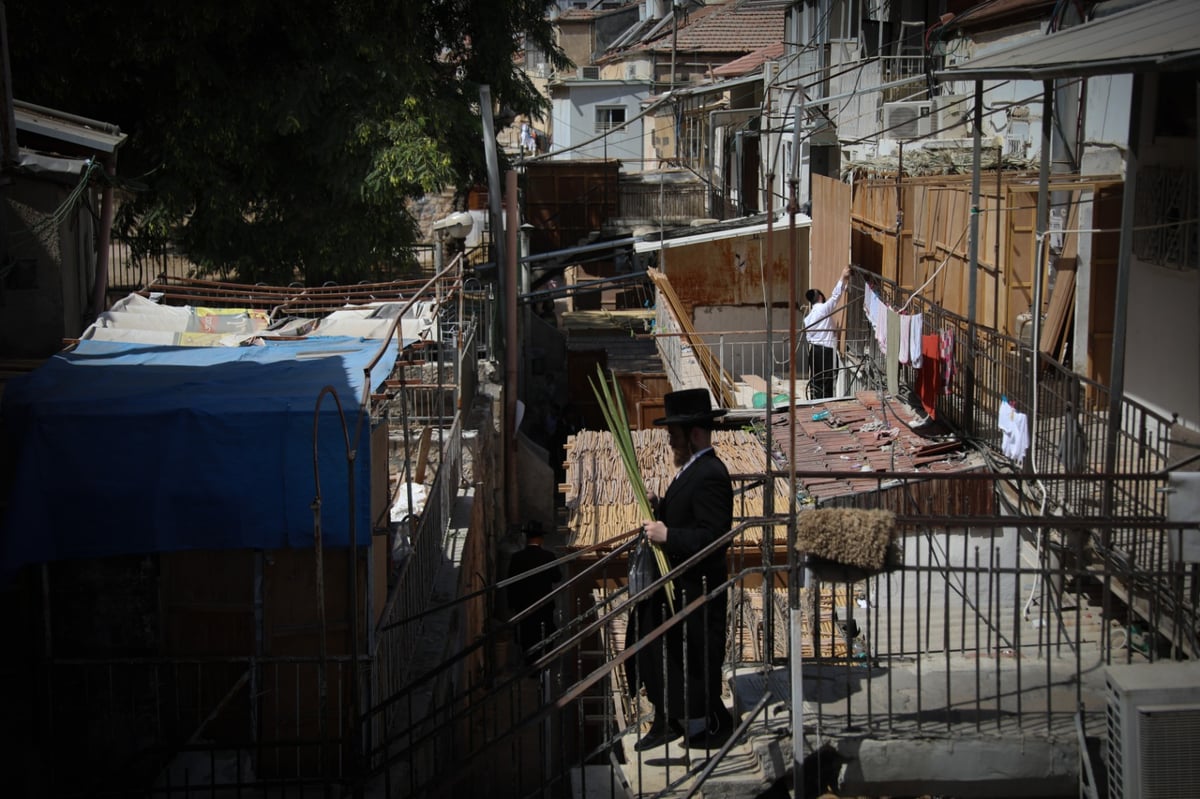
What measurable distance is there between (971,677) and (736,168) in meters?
27.1

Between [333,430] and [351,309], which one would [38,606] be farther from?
[351,309]

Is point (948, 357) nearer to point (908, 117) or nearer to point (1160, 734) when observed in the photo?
point (908, 117)

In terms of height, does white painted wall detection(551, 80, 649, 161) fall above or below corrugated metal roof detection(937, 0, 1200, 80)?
above

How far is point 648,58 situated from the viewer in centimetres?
4212

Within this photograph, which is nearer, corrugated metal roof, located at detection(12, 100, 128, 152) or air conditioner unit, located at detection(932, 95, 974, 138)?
corrugated metal roof, located at detection(12, 100, 128, 152)

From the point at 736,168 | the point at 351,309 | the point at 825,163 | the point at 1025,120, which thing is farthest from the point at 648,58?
the point at 351,309

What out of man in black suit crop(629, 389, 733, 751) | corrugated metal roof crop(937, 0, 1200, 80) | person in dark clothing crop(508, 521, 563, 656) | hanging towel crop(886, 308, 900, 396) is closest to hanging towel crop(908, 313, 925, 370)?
hanging towel crop(886, 308, 900, 396)

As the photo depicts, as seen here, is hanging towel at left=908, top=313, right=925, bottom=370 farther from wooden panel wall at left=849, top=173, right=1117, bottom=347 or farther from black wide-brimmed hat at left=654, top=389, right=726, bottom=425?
black wide-brimmed hat at left=654, top=389, right=726, bottom=425

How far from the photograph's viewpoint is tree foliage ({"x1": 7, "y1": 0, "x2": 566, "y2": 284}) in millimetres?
17047

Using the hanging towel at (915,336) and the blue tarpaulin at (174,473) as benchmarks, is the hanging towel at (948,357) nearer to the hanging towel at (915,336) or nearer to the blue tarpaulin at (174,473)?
the hanging towel at (915,336)

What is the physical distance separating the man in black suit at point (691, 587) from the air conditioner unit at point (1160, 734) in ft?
6.54

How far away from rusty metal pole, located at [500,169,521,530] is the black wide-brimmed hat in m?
8.86

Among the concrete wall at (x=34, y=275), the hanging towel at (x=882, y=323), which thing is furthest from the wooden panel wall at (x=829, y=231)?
the concrete wall at (x=34, y=275)

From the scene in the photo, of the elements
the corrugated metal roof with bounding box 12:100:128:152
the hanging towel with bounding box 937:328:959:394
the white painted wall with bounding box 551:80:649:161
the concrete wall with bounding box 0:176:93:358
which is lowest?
the hanging towel with bounding box 937:328:959:394
